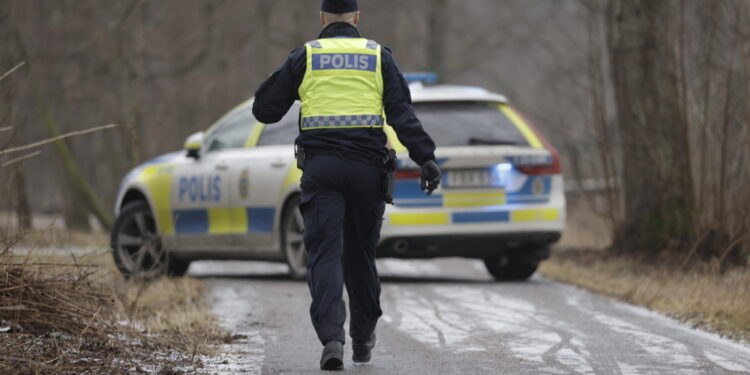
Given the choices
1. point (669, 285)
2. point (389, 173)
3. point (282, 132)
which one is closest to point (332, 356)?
point (389, 173)

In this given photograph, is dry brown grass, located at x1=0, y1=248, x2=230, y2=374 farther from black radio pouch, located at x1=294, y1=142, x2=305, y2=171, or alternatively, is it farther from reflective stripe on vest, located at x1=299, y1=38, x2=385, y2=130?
reflective stripe on vest, located at x1=299, y1=38, x2=385, y2=130

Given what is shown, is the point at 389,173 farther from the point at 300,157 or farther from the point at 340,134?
the point at 300,157

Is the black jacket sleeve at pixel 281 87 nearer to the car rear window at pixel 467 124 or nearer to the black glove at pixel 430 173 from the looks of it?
the black glove at pixel 430 173

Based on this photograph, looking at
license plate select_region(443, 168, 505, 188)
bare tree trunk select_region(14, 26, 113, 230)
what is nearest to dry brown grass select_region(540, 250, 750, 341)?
license plate select_region(443, 168, 505, 188)

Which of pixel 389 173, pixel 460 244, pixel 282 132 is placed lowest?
pixel 460 244

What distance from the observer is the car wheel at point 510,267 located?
1223cm

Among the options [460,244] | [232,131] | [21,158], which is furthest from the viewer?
[232,131]

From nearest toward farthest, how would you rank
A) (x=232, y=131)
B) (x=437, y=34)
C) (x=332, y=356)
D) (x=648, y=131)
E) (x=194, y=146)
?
(x=332, y=356) < (x=194, y=146) < (x=232, y=131) < (x=648, y=131) < (x=437, y=34)

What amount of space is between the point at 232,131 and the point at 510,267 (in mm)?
2550

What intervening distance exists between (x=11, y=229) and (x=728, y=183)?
19.7ft

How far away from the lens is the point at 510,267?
40.9 ft

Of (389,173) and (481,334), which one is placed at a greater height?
(389,173)

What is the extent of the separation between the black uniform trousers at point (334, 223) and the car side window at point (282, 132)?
5.10m

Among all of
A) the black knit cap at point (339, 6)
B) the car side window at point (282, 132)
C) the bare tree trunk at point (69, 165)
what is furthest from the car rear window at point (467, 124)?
the bare tree trunk at point (69, 165)
